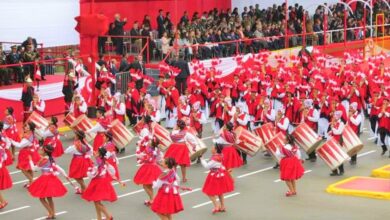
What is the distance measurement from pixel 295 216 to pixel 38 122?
9163 millimetres

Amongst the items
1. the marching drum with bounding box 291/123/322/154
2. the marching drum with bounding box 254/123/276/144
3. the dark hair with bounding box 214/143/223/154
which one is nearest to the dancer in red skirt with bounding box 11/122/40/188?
the dark hair with bounding box 214/143/223/154

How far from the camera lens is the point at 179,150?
22797mm

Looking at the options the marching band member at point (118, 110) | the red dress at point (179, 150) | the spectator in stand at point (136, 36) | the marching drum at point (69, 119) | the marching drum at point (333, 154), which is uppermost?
the spectator in stand at point (136, 36)

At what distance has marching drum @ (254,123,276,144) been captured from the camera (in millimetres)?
25469

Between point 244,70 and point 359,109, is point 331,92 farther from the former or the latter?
point 244,70

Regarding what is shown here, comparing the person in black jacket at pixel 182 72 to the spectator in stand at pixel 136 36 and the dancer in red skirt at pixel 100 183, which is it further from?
the dancer in red skirt at pixel 100 183

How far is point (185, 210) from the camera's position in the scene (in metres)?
21.2

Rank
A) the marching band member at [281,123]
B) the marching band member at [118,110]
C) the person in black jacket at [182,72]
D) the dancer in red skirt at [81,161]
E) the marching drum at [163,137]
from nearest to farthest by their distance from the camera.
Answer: the dancer in red skirt at [81,161] → the marching band member at [281,123] → the marching drum at [163,137] → the marching band member at [118,110] → the person in black jacket at [182,72]

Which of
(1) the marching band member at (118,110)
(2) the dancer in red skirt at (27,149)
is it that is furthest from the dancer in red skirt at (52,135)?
(1) the marching band member at (118,110)

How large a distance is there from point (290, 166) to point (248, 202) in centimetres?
126

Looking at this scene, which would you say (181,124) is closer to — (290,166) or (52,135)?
(290,166)

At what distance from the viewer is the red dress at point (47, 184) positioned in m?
19.6

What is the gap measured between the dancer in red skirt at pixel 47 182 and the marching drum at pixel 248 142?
19.7 ft

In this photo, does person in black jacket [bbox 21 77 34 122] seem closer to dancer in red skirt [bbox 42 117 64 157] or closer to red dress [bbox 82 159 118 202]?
dancer in red skirt [bbox 42 117 64 157]
